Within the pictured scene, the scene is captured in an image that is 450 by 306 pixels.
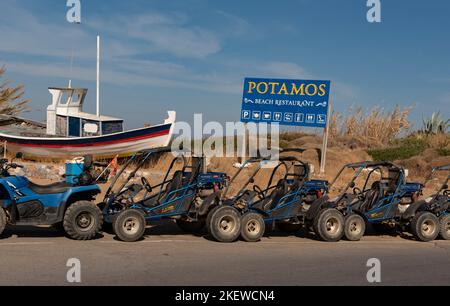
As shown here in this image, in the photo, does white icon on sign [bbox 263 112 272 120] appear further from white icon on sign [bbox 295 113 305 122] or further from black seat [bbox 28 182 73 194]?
black seat [bbox 28 182 73 194]

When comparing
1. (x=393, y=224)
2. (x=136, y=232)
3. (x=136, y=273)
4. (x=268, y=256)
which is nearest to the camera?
(x=136, y=273)

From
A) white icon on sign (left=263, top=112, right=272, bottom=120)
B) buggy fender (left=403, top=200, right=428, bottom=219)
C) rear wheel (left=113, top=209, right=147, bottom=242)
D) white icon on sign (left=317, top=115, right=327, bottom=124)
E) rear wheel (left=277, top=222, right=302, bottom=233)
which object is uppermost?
white icon on sign (left=263, top=112, right=272, bottom=120)

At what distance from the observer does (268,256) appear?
10.2 m

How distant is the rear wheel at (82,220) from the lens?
1075 cm

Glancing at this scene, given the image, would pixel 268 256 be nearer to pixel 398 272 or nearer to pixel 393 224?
pixel 398 272

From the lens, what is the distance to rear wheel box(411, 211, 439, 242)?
1252cm

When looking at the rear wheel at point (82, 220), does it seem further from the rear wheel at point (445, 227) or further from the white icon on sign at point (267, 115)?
the white icon on sign at point (267, 115)

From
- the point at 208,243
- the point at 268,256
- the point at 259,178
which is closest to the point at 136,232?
the point at 208,243

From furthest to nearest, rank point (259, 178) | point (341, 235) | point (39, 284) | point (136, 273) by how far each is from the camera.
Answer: point (259, 178) < point (341, 235) < point (136, 273) < point (39, 284)

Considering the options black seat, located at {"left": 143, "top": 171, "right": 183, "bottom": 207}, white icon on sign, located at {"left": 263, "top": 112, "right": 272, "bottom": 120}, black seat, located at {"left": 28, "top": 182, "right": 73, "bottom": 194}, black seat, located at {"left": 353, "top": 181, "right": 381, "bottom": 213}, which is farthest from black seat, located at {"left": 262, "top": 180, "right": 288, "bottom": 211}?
white icon on sign, located at {"left": 263, "top": 112, "right": 272, "bottom": 120}

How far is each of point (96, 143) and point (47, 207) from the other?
34.9 ft

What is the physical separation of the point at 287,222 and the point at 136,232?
3.45 metres

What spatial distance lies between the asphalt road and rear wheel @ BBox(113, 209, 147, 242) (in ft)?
0.63

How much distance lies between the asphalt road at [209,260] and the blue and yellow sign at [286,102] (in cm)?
984
